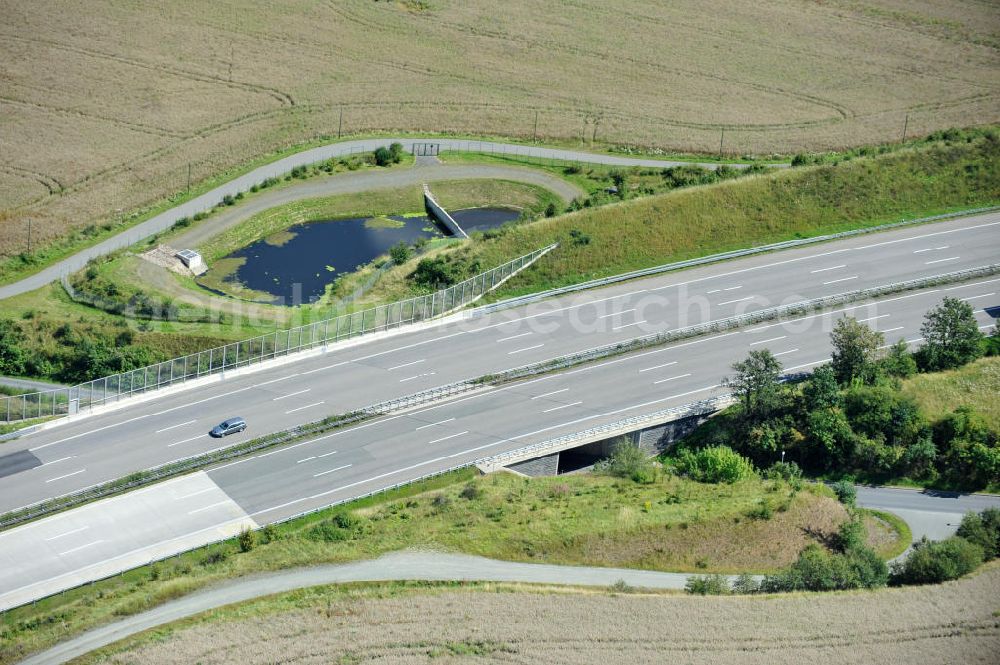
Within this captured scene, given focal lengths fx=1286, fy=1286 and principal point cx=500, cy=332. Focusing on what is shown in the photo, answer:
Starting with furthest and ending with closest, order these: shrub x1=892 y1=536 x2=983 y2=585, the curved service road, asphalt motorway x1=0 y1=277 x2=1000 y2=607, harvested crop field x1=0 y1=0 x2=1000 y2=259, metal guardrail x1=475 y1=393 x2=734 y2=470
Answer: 1. harvested crop field x1=0 y1=0 x2=1000 y2=259
2. metal guardrail x1=475 y1=393 x2=734 y2=470
3. asphalt motorway x1=0 y1=277 x2=1000 y2=607
4. shrub x1=892 y1=536 x2=983 y2=585
5. the curved service road

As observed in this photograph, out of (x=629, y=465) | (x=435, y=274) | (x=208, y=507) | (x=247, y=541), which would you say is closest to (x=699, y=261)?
(x=435, y=274)

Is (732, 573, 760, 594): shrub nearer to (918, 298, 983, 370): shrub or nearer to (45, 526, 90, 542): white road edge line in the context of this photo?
(918, 298, 983, 370): shrub

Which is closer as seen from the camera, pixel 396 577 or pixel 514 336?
pixel 396 577

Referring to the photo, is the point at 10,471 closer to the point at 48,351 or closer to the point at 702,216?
the point at 48,351

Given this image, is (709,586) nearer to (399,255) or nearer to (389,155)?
(399,255)

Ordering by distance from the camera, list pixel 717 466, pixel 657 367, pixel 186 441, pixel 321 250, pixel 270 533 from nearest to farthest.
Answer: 1. pixel 270 533
2. pixel 717 466
3. pixel 186 441
4. pixel 657 367
5. pixel 321 250

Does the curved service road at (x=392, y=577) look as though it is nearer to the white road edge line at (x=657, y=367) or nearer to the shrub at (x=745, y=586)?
the shrub at (x=745, y=586)

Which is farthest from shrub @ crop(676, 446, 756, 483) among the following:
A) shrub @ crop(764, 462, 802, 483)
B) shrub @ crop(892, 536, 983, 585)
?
shrub @ crop(892, 536, 983, 585)
